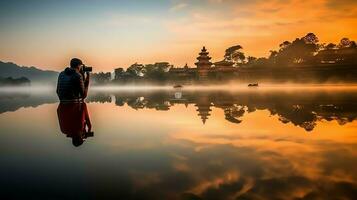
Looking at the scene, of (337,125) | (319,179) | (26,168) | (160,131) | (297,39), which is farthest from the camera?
(297,39)

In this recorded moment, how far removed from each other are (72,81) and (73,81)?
0.08ft

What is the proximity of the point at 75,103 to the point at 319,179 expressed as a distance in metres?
7.01

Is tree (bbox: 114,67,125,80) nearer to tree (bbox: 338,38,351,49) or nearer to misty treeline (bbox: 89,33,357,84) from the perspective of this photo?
misty treeline (bbox: 89,33,357,84)

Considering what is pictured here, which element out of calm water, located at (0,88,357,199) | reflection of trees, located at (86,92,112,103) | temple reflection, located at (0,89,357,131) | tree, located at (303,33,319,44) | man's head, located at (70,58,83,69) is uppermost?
tree, located at (303,33,319,44)

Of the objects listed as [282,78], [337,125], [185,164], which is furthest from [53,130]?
[282,78]

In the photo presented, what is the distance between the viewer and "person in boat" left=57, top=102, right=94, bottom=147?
613 centimetres

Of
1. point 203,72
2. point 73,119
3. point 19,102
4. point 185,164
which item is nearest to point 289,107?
point 73,119

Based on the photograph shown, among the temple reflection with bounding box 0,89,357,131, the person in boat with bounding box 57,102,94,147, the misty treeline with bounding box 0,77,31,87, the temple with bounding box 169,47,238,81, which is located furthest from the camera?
the misty treeline with bounding box 0,77,31,87

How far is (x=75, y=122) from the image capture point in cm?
714

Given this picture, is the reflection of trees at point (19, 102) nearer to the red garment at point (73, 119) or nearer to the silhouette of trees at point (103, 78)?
the red garment at point (73, 119)

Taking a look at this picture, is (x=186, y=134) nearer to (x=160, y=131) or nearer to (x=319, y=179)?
(x=160, y=131)

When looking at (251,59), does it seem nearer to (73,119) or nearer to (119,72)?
(119,72)

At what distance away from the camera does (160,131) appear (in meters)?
8.59

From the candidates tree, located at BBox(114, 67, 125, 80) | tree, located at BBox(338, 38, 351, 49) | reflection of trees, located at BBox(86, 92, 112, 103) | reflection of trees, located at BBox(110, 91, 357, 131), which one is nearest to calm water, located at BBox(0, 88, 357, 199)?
reflection of trees, located at BBox(110, 91, 357, 131)
